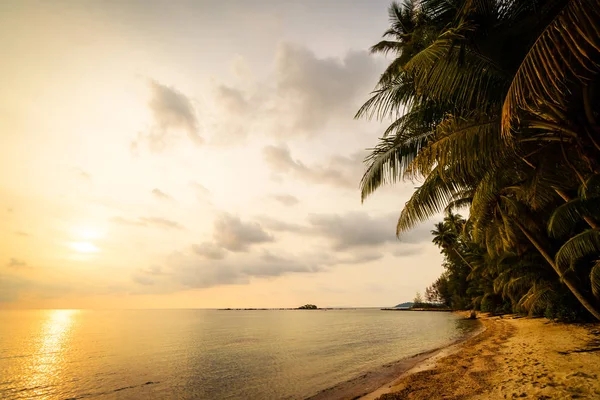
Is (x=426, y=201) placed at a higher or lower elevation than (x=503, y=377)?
higher

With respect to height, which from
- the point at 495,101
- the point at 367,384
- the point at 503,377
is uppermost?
the point at 495,101

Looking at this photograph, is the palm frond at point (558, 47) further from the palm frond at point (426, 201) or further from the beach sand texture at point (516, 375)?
the beach sand texture at point (516, 375)

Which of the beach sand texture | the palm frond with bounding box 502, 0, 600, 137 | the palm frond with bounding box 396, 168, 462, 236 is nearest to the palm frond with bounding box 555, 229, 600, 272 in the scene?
the beach sand texture

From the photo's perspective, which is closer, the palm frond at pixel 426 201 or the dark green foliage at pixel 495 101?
the dark green foliage at pixel 495 101

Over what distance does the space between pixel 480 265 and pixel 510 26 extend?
43091 mm

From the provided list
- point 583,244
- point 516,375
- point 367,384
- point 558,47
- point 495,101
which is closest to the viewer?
point 558,47

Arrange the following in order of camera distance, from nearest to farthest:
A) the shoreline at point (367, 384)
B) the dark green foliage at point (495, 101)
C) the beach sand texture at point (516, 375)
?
the dark green foliage at point (495, 101) → the beach sand texture at point (516, 375) → the shoreline at point (367, 384)

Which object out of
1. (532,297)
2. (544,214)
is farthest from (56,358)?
(532,297)

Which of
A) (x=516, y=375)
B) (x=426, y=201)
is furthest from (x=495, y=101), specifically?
(x=516, y=375)

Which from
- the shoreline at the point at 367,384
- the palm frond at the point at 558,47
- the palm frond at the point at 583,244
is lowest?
the shoreline at the point at 367,384

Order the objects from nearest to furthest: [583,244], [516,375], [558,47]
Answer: [558,47]
[516,375]
[583,244]

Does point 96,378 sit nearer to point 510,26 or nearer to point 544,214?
point 510,26

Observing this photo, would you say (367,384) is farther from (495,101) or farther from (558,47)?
(558,47)

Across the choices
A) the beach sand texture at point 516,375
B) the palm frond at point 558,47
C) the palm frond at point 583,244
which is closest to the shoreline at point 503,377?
the beach sand texture at point 516,375
